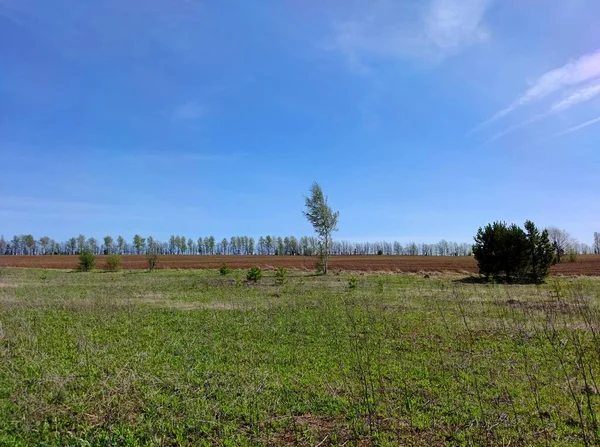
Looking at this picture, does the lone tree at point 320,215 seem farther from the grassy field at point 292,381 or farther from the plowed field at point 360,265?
the grassy field at point 292,381

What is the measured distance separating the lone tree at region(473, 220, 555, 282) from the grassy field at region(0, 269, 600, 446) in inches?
765

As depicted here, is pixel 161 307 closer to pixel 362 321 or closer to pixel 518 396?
pixel 362 321

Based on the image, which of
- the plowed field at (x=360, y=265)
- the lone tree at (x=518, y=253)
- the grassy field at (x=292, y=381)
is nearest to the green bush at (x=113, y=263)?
the plowed field at (x=360, y=265)

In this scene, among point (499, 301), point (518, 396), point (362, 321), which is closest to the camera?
point (518, 396)

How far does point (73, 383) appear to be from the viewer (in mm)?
5918

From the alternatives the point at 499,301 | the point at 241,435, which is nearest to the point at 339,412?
the point at 241,435

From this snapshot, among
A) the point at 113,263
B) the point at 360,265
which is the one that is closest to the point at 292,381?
the point at 113,263

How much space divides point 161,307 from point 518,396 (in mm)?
12786

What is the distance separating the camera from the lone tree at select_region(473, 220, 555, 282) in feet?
95.5

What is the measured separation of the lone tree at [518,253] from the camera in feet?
95.5

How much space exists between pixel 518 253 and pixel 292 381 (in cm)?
2882

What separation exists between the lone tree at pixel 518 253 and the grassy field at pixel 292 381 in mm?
19426

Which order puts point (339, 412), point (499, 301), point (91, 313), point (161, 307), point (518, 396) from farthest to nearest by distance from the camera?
point (499, 301), point (161, 307), point (91, 313), point (518, 396), point (339, 412)

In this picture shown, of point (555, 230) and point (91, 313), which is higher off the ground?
point (555, 230)
